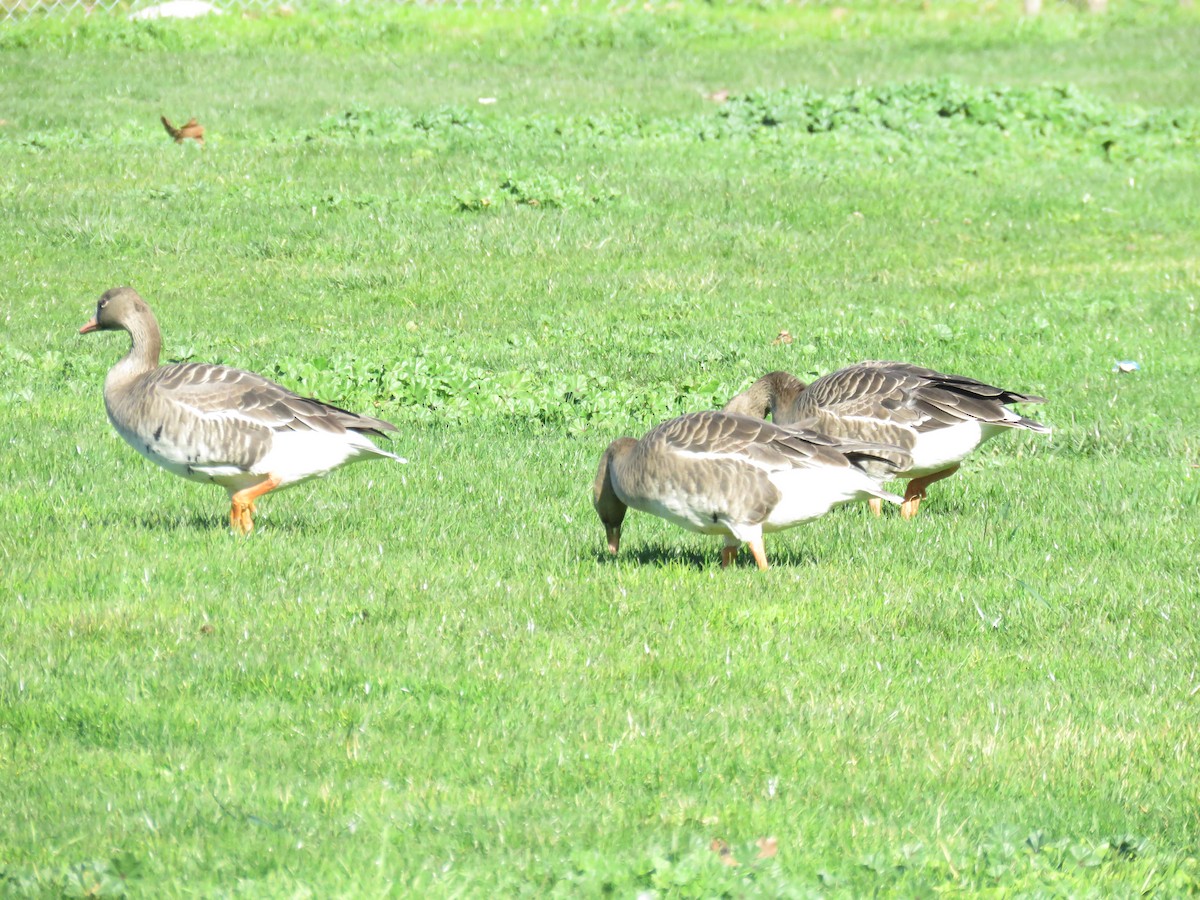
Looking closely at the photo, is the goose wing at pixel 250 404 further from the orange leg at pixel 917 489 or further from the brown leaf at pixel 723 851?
the brown leaf at pixel 723 851

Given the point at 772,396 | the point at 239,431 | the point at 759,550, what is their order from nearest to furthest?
1. the point at 759,550
2. the point at 239,431
3. the point at 772,396

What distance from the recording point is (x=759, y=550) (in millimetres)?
8398

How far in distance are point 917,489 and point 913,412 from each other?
0.86 m

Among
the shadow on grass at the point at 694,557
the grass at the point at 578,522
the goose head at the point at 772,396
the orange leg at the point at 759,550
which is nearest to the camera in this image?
the grass at the point at 578,522

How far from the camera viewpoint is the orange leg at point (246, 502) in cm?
901

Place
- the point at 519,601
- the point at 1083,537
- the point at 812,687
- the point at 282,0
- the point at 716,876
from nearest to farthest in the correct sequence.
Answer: the point at 716,876 < the point at 812,687 < the point at 519,601 < the point at 1083,537 < the point at 282,0

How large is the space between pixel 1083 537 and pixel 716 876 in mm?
5248

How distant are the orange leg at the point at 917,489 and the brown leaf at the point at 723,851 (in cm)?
537

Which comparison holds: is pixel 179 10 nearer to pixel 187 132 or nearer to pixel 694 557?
pixel 187 132

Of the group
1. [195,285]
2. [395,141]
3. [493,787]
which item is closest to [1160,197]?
[395,141]

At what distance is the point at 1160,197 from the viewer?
70.7 ft

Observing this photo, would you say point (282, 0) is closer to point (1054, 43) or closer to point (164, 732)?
point (1054, 43)

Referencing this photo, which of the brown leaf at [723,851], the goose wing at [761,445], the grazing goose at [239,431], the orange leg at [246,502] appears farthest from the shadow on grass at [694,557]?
the brown leaf at [723,851]

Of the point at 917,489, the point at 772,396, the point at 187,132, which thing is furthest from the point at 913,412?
the point at 187,132
